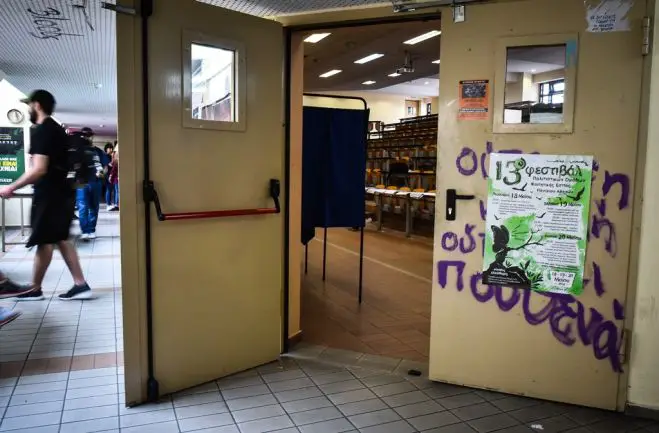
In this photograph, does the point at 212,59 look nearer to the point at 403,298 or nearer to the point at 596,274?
the point at 596,274

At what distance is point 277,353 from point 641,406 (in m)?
2.10

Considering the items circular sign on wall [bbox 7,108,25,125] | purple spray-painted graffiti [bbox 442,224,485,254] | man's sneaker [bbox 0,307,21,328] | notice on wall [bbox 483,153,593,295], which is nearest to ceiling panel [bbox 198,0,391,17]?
notice on wall [bbox 483,153,593,295]

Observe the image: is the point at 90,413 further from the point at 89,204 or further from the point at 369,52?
the point at 369,52

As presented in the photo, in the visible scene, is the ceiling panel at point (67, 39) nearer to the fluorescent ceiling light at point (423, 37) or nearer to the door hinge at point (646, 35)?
the fluorescent ceiling light at point (423, 37)

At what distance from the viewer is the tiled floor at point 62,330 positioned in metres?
3.21

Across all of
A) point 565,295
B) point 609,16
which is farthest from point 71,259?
point 609,16

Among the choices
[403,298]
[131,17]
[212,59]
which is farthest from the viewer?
[403,298]

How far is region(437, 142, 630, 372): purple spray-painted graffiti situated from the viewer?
2.66 metres

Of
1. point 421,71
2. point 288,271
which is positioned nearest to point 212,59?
point 288,271

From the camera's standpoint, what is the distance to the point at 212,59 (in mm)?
2924

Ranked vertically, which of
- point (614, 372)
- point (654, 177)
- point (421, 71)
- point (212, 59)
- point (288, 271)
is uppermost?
point (421, 71)

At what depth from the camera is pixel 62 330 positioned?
12.5 feet

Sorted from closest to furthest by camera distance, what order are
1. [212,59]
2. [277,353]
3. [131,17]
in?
[131,17], [212,59], [277,353]

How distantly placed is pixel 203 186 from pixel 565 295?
209 centimetres
